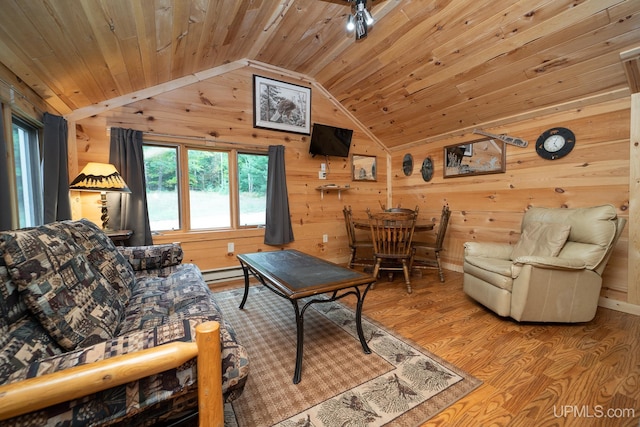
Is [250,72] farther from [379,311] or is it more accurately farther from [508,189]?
[508,189]

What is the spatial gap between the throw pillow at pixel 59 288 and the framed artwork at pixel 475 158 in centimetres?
389

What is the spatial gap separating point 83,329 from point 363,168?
395 centimetres

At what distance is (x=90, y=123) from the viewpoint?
2.69 metres

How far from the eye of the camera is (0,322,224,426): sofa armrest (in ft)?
1.85

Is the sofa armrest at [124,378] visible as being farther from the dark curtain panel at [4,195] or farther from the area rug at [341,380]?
the dark curtain panel at [4,195]

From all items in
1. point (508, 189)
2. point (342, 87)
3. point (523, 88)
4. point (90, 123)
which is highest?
point (342, 87)

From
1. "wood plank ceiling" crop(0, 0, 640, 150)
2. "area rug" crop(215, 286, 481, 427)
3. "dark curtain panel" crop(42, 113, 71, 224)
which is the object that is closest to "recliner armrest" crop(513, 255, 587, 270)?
"area rug" crop(215, 286, 481, 427)

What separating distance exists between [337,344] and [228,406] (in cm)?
80

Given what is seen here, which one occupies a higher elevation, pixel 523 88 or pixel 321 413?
pixel 523 88

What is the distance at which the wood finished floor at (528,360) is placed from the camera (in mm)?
1249

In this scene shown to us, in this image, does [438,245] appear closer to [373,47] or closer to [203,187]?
→ [373,47]

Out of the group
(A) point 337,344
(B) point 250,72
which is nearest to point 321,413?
(A) point 337,344

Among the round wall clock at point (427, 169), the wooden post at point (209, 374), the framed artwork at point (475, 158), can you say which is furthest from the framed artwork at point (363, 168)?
the wooden post at point (209, 374)

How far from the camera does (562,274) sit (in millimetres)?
2023
